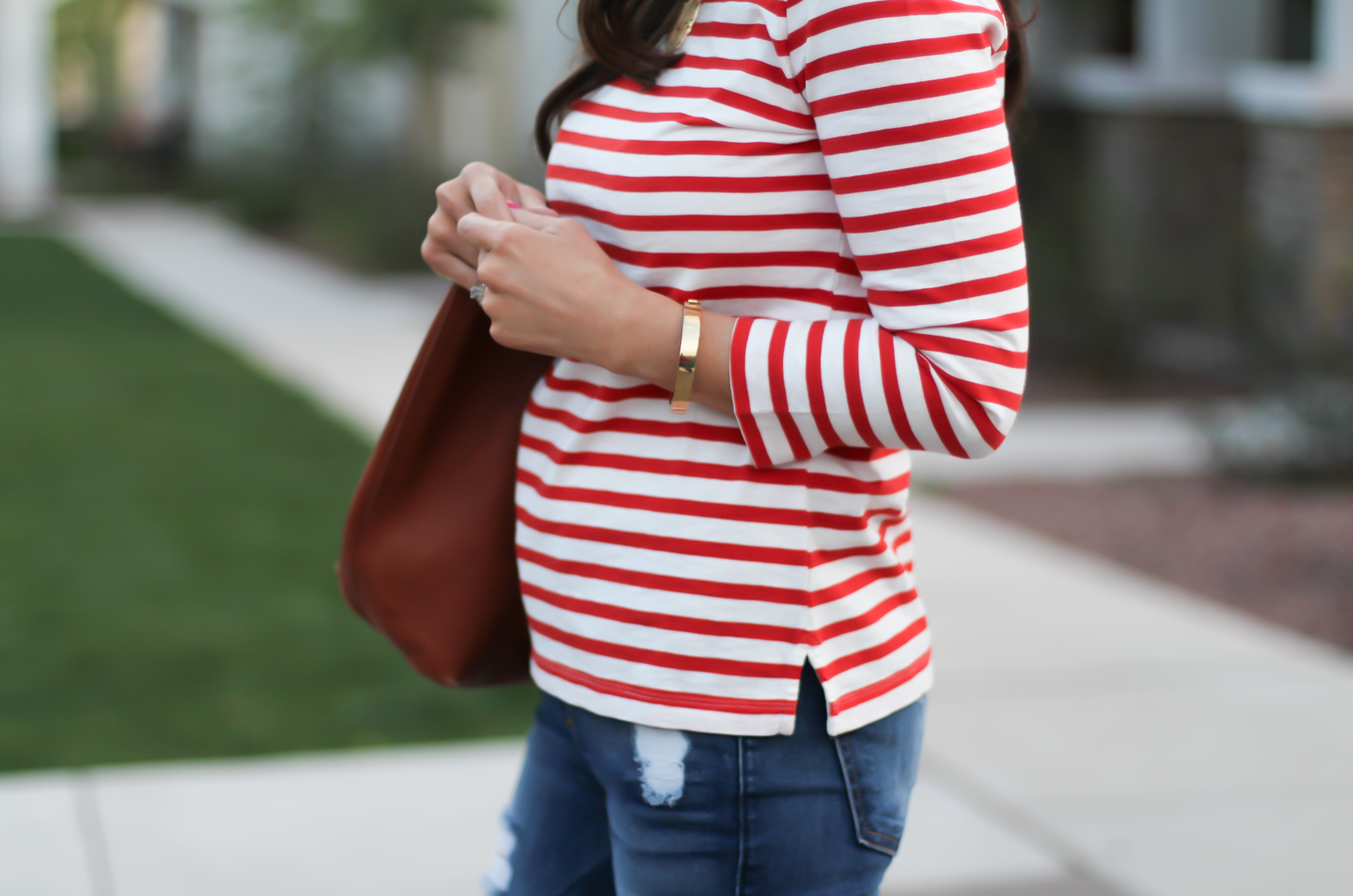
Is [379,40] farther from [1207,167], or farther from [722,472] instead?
[722,472]

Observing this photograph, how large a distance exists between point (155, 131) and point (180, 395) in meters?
22.6

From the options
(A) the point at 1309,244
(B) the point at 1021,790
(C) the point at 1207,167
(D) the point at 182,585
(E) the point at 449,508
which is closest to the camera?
(E) the point at 449,508

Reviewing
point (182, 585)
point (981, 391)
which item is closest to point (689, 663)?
point (981, 391)

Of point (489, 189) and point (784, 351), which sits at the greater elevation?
point (489, 189)

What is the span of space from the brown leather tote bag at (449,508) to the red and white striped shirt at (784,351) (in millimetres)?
168

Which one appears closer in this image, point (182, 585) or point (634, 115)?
point (634, 115)

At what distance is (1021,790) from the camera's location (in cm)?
366

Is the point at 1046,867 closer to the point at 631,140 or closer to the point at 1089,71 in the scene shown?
the point at 631,140

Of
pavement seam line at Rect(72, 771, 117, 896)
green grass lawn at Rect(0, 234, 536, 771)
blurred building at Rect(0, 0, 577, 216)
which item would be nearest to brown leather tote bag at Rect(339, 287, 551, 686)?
pavement seam line at Rect(72, 771, 117, 896)

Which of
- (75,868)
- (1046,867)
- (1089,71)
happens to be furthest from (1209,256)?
(75,868)

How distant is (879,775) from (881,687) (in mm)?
84

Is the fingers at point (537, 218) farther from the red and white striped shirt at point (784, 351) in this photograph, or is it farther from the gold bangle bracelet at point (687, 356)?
the gold bangle bracelet at point (687, 356)

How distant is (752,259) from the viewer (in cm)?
140

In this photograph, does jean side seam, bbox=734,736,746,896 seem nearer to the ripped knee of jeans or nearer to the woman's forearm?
the ripped knee of jeans
